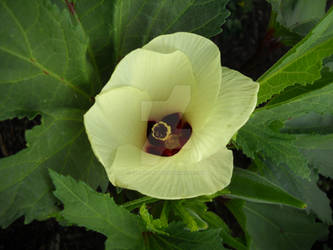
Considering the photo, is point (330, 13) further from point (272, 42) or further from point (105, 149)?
point (272, 42)

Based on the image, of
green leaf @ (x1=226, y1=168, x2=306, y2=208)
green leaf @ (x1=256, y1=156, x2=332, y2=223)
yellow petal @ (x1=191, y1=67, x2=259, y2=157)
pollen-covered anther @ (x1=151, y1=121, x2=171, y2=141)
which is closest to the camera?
yellow petal @ (x1=191, y1=67, x2=259, y2=157)

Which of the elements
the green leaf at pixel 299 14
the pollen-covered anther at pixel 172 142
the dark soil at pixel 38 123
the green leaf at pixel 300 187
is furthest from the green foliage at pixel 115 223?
the green leaf at pixel 299 14

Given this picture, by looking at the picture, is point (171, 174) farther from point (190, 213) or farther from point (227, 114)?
point (190, 213)

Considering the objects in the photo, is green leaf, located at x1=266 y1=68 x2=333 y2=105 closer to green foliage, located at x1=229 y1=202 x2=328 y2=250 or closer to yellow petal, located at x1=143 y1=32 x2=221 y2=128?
yellow petal, located at x1=143 y1=32 x2=221 y2=128

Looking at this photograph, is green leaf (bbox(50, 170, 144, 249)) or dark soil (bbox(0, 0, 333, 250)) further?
dark soil (bbox(0, 0, 333, 250))

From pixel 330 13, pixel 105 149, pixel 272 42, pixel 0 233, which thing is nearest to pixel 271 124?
pixel 330 13

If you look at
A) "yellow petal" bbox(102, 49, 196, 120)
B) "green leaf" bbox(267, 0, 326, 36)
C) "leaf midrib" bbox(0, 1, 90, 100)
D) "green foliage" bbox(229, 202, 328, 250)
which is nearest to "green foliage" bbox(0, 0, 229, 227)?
"leaf midrib" bbox(0, 1, 90, 100)

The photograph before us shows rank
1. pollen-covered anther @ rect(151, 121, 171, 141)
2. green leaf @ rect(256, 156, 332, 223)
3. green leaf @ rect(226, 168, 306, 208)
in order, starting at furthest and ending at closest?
green leaf @ rect(256, 156, 332, 223)
green leaf @ rect(226, 168, 306, 208)
pollen-covered anther @ rect(151, 121, 171, 141)
